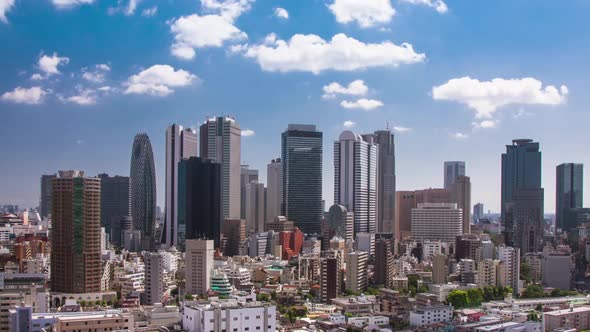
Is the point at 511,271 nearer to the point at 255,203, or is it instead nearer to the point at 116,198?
the point at 255,203

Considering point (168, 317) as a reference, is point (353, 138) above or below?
above

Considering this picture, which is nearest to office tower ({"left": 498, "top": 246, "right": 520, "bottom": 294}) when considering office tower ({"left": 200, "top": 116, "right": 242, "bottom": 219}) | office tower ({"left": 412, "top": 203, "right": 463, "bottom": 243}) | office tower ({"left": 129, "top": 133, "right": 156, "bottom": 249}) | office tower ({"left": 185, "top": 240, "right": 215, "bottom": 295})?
office tower ({"left": 185, "top": 240, "right": 215, "bottom": 295})

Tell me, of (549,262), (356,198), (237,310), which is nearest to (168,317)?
(237,310)

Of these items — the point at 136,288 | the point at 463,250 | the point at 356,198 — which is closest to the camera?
the point at 136,288

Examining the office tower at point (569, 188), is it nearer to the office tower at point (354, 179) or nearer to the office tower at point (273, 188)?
the office tower at point (354, 179)

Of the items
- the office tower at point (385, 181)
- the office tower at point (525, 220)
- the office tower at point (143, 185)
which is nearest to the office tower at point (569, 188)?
the office tower at point (525, 220)

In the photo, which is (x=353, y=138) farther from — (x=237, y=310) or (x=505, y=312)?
(x=237, y=310)

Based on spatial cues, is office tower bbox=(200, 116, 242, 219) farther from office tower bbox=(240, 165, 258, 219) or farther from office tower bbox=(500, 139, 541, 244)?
office tower bbox=(500, 139, 541, 244)
